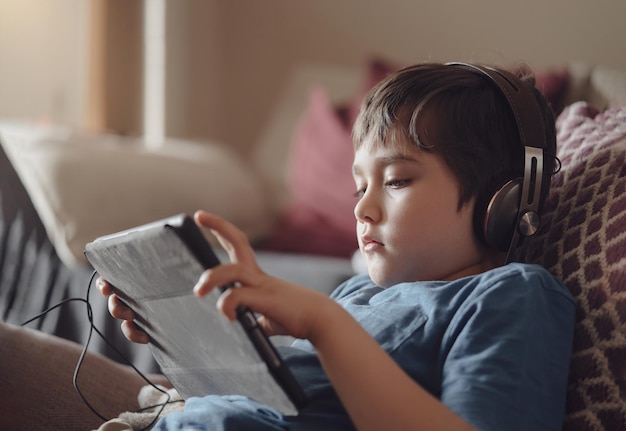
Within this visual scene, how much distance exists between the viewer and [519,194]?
0.78 meters

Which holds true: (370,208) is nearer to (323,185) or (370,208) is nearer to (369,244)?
(369,244)

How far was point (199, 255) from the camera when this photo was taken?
22.8 inches

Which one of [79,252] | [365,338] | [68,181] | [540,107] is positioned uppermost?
[540,107]

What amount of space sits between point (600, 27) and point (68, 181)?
1.55 m

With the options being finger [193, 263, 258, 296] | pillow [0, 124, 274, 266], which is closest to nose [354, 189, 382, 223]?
finger [193, 263, 258, 296]

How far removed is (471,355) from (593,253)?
22cm

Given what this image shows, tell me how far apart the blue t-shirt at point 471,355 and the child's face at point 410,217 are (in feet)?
0.13

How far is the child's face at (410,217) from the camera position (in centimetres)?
76

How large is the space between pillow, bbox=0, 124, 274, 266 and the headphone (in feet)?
3.32

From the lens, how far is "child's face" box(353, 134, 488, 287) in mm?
764

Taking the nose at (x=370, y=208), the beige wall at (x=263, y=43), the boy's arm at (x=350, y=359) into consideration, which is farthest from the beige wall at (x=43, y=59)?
the boy's arm at (x=350, y=359)

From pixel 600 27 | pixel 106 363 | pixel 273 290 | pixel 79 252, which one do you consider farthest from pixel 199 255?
pixel 600 27

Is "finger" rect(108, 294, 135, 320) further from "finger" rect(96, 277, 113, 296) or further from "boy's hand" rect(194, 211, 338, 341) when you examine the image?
"boy's hand" rect(194, 211, 338, 341)

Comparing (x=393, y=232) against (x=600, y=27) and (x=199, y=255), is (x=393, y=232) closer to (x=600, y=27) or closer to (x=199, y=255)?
(x=199, y=255)
